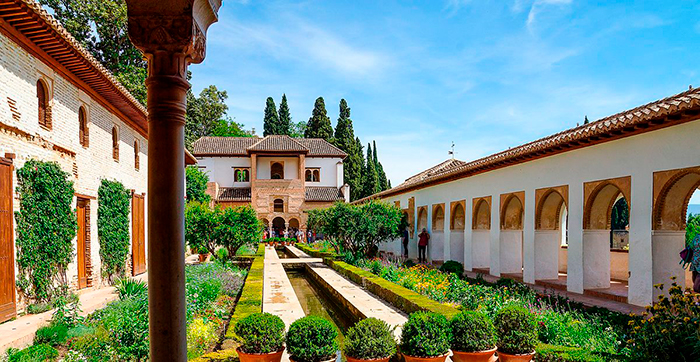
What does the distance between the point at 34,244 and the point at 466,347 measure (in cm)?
781

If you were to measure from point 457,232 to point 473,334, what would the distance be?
45.6 feet

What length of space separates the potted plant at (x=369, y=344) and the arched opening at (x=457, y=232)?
45.5ft

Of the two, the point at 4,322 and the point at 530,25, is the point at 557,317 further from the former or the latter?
the point at 4,322

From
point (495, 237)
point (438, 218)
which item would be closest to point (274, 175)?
point (438, 218)

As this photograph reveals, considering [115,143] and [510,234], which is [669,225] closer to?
[510,234]

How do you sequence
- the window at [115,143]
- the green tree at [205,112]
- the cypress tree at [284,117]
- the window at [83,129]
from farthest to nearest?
the cypress tree at [284,117] < the green tree at [205,112] < the window at [115,143] < the window at [83,129]

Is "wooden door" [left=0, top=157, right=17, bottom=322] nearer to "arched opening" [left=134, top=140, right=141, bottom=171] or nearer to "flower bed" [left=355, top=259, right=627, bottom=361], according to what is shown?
"flower bed" [left=355, top=259, right=627, bottom=361]

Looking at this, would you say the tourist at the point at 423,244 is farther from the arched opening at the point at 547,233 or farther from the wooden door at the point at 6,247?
the wooden door at the point at 6,247

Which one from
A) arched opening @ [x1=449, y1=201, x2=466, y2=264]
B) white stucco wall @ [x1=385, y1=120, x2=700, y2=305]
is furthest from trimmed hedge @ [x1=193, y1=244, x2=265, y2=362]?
arched opening @ [x1=449, y1=201, x2=466, y2=264]

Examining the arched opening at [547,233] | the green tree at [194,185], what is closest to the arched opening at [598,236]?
the arched opening at [547,233]

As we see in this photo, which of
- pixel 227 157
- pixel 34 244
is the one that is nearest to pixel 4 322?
pixel 34 244

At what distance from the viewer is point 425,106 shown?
18531mm

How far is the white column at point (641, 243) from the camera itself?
9797 millimetres

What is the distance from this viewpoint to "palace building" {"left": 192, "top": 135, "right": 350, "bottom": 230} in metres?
40.6
